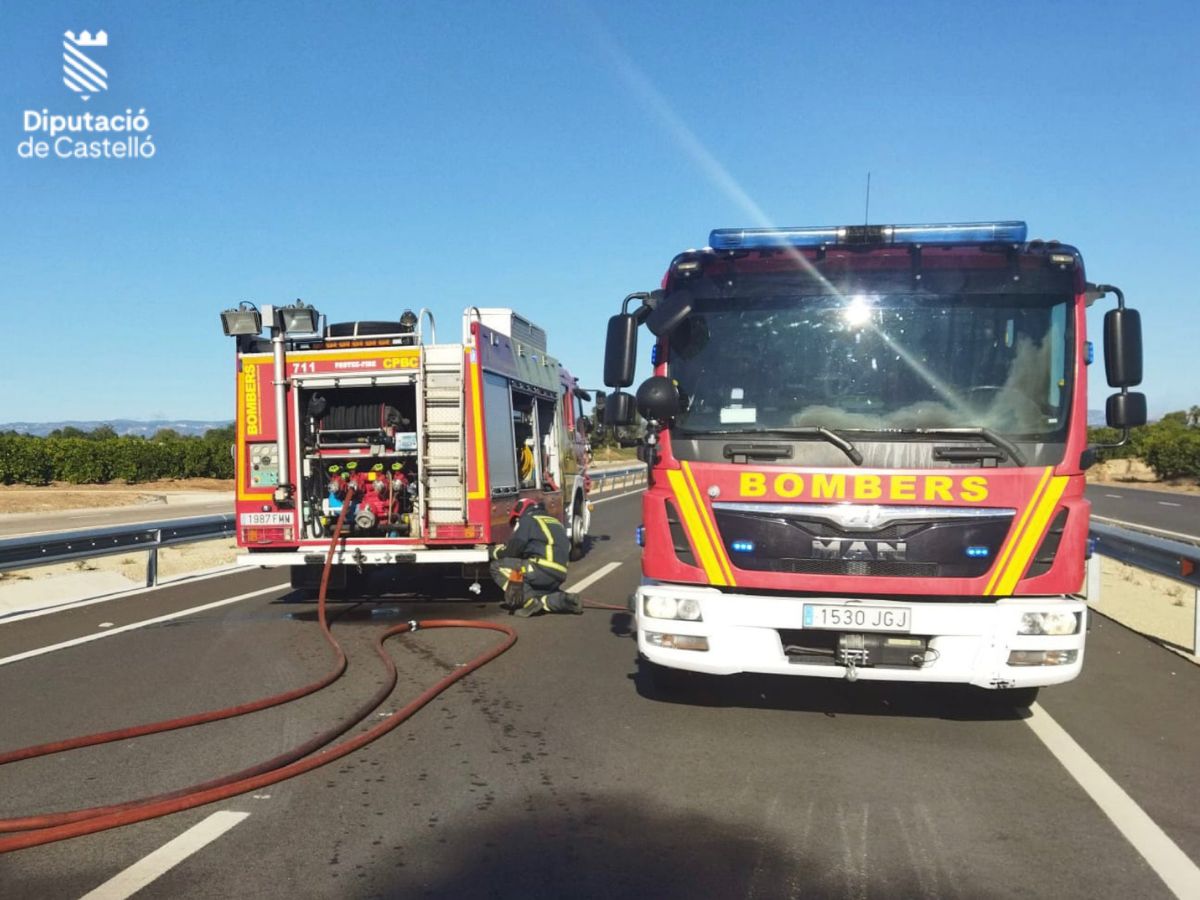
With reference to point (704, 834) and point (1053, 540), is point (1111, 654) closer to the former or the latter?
point (1053, 540)

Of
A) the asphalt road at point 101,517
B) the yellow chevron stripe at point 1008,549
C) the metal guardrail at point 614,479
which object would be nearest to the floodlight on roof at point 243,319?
the yellow chevron stripe at point 1008,549

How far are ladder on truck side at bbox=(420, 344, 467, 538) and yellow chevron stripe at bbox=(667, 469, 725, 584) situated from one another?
478 cm

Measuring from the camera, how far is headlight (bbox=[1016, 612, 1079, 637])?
5.38m

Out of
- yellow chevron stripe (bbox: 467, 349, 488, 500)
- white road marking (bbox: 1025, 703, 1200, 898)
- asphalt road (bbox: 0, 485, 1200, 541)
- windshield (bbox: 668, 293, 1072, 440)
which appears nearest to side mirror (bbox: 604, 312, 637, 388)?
windshield (bbox: 668, 293, 1072, 440)

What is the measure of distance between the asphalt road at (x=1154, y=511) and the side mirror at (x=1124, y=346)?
46.8ft

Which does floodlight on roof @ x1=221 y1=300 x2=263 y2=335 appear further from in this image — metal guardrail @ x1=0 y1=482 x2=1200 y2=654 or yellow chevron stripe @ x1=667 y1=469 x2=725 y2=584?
yellow chevron stripe @ x1=667 y1=469 x2=725 y2=584

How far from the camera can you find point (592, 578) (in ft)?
42.5

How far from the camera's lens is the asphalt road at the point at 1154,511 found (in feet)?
71.8

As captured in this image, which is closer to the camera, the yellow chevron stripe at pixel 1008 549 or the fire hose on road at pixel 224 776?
the fire hose on road at pixel 224 776

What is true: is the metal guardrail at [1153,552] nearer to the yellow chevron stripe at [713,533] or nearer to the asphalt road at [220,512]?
the yellow chevron stripe at [713,533]

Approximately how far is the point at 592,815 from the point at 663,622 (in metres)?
1.50

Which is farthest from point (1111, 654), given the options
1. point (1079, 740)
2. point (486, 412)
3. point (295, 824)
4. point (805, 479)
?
point (295, 824)

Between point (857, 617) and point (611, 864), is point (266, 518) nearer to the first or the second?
point (857, 617)

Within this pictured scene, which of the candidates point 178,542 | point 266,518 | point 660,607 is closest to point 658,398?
point 660,607
